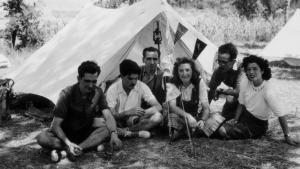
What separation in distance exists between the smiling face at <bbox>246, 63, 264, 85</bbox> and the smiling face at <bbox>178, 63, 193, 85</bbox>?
64 cm

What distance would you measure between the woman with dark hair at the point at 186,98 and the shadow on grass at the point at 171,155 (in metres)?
0.22

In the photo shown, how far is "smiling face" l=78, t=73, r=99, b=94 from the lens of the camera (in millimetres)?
3809

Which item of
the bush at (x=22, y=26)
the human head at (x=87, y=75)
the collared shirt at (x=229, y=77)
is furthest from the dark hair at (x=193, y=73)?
the bush at (x=22, y=26)

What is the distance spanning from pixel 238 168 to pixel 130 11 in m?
3.77

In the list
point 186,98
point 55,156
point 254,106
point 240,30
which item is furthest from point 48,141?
point 240,30

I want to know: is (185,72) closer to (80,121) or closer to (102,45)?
(80,121)

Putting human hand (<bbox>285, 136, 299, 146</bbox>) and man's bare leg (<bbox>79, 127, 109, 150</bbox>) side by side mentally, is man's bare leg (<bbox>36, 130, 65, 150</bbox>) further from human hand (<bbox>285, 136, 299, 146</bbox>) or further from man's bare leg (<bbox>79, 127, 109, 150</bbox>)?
human hand (<bbox>285, 136, 299, 146</bbox>)

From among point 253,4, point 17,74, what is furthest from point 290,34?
point 253,4

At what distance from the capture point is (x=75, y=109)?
3.98m

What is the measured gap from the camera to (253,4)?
61.0 ft

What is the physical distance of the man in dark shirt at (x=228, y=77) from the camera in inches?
200

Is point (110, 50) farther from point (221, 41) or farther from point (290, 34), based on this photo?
point (221, 41)

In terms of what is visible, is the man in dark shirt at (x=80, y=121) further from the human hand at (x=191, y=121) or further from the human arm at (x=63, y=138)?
the human hand at (x=191, y=121)

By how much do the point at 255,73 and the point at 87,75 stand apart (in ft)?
5.94
